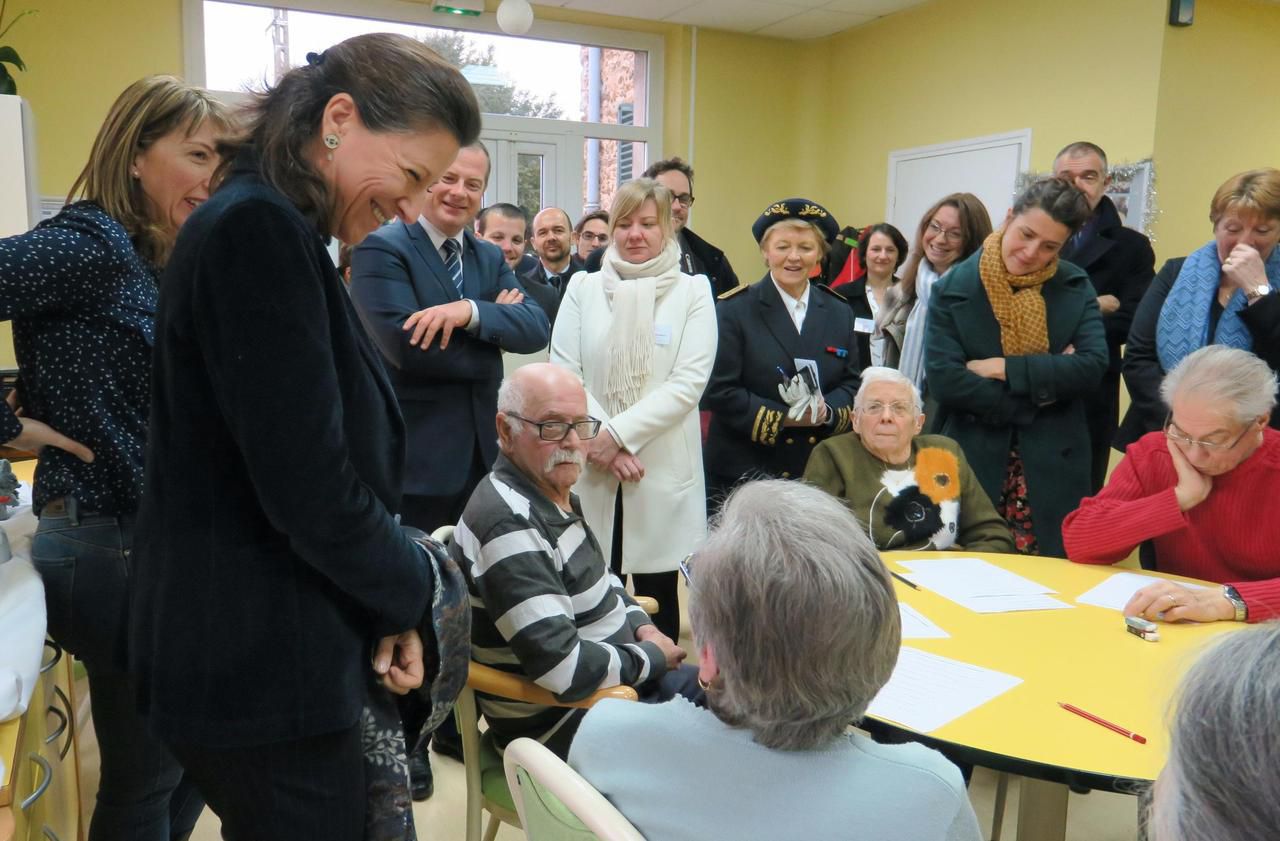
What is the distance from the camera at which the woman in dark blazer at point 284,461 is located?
95cm

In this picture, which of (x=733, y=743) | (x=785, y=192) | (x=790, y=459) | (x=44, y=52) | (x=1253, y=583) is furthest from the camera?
(x=785, y=192)

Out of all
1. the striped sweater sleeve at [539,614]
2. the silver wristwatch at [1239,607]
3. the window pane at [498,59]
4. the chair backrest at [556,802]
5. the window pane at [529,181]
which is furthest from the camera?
the window pane at [529,181]

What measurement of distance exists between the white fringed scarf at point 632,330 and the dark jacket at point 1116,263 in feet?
5.64

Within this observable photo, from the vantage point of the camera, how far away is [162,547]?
1017mm

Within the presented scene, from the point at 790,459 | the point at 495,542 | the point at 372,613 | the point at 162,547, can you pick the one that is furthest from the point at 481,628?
the point at 790,459

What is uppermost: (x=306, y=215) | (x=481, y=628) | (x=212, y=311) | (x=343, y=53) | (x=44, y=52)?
(x=44, y=52)

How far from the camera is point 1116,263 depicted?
3.46 m

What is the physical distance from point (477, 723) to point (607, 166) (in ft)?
19.6

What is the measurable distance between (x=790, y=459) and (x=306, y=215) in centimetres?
209

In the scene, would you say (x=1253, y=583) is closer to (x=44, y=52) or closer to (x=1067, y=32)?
(x=1067, y=32)

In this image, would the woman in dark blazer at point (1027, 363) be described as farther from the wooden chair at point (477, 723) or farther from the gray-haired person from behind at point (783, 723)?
the gray-haired person from behind at point (783, 723)

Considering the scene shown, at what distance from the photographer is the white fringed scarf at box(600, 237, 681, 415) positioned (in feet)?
9.00

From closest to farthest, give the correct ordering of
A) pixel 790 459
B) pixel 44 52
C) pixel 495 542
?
pixel 495 542, pixel 790 459, pixel 44 52

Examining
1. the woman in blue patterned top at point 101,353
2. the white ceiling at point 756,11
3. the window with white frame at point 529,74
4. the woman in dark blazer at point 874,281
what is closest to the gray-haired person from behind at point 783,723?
the woman in blue patterned top at point 101,353
